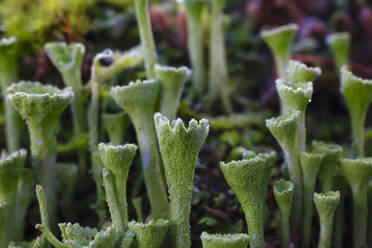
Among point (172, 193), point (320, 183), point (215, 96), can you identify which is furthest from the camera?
point (215, 96)

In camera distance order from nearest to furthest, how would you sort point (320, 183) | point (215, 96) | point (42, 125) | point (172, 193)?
point (172, 193) < point (42, 125) < point (320, 183) < point (215, 96)

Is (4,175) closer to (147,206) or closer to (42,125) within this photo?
(42,125)

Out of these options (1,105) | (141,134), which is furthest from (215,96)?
(1,105)

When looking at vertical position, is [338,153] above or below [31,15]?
below

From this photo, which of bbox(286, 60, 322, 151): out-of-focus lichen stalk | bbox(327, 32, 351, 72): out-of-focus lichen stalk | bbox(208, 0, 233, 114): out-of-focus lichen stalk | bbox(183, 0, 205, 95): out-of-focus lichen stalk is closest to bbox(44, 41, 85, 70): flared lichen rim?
bbox(183, 0, 205, 95): out-of-focus lichen stalk

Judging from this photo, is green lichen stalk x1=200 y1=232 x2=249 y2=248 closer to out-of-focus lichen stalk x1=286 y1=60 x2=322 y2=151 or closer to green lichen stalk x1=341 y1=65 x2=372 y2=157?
out-of-focus lichen stalk x1=286 y1=60 x2=322 y2=151

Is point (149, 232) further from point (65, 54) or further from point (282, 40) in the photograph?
point (282, 40)

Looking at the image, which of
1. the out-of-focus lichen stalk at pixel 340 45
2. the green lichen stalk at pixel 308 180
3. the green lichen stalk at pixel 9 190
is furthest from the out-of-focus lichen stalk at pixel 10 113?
the out-of-focus lichen stalk at pixel 340 45
